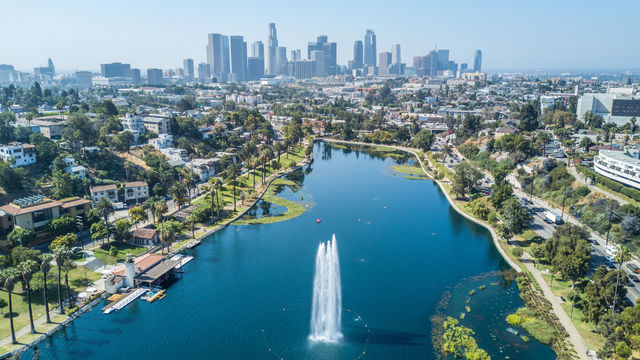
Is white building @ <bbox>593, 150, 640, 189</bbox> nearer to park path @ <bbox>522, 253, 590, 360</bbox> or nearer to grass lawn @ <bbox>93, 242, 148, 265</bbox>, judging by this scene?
park path @ <bbox>522, 253, 590, 360</bbox>

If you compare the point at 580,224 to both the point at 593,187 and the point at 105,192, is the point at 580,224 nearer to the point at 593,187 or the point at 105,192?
the point at 593,187

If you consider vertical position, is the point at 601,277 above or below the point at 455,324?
above

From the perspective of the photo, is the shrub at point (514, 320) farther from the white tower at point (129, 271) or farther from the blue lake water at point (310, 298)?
the white tower at point (129, 271)

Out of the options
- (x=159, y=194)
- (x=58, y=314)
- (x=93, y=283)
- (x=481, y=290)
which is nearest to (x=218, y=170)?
(x=159, y=194)

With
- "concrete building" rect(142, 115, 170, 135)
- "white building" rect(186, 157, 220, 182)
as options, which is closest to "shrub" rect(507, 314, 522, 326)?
"white building" rect(186, 157, 220, 182)

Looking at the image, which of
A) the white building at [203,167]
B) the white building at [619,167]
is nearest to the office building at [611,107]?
the white building at [619,167]

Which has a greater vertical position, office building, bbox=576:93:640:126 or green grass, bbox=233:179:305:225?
office building, bbox=576:93:640:126

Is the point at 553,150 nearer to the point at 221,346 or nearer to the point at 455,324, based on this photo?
the point at 455,324
